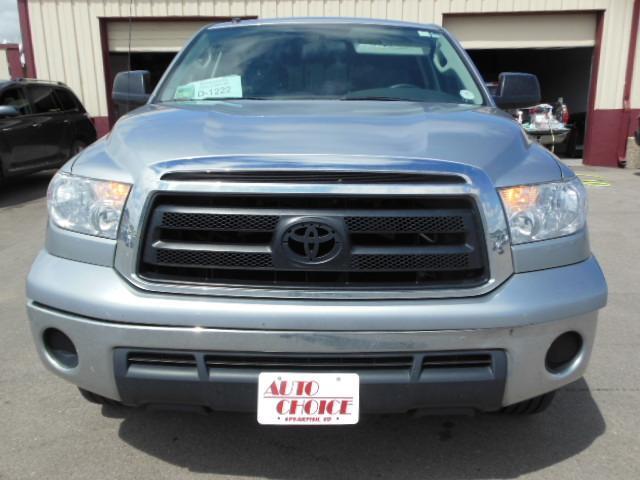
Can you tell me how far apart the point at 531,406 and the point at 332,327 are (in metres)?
1.09

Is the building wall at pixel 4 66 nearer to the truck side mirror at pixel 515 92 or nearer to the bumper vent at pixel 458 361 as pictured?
the truck side mirror at pixel 515 92

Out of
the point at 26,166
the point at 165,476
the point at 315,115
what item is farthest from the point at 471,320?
the point at 26,166

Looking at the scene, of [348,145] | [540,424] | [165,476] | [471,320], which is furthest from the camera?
[540,424]

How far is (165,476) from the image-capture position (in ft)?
7.65

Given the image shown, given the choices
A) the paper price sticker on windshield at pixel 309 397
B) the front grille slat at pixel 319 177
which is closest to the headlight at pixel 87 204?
the front grille slat at pixel 319 177

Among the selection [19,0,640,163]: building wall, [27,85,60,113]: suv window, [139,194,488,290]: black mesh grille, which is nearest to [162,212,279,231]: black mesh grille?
[139,194,488,290]: black mesh grille

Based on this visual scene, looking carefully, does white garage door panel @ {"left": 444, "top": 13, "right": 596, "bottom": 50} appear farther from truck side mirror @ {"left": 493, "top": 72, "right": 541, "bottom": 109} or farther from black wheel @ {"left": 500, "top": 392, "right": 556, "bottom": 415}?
black wheel @ {"left": 500, "top": 392, "right": 556, "bottom": 415}

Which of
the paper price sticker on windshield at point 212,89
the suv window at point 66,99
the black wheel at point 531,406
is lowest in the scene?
the black wheel at point 531,406

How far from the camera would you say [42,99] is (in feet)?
30.9

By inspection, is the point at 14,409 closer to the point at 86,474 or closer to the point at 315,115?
the point at 86,474

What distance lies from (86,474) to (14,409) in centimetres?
73

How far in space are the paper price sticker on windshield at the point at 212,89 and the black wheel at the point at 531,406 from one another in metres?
1.96

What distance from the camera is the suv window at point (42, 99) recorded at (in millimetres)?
9227

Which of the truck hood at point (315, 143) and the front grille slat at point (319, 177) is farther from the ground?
the truck hood at point (315, 143)
